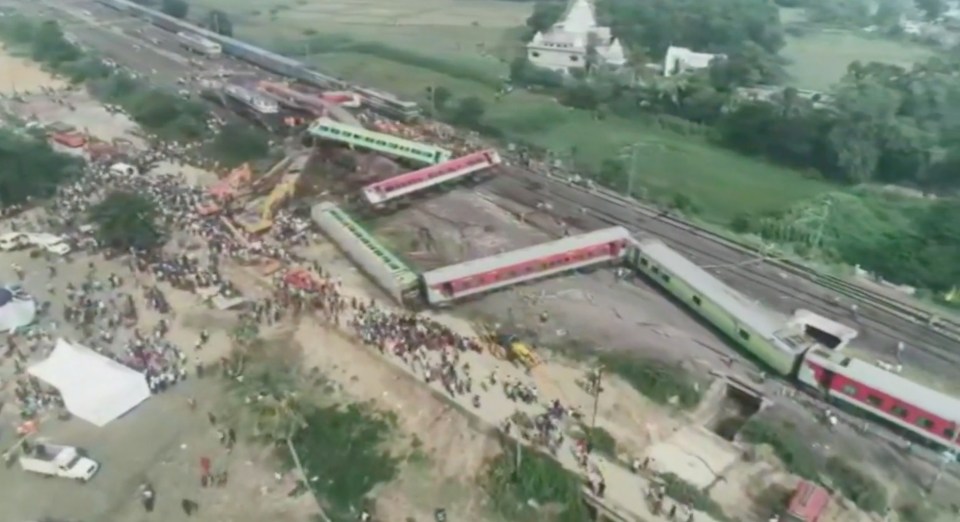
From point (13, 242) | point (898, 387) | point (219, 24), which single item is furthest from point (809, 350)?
point (219, 24)

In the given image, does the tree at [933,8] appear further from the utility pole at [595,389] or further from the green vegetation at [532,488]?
the green vegetation at [532,488]

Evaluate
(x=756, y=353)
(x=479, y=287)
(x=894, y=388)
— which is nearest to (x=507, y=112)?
(x=479, y=287)

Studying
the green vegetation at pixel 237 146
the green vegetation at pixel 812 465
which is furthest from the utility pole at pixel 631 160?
the green vegetation at pixel 237 146

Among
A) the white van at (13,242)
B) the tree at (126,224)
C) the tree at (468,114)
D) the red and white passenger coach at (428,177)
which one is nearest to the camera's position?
the tree at (126,224)

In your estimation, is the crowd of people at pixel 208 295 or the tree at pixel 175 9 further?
the tree at pixel 175 9

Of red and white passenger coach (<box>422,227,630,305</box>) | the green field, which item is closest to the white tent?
red and white passenger coach (<box>422,227,630,305</box>)

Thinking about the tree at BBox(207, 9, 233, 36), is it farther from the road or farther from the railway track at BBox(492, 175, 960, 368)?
the railway track at BBox(492, 175, 960, 368)

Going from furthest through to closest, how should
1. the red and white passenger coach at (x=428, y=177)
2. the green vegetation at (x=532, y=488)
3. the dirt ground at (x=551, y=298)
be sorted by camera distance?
1. the red and white passenger coach at (x=428, y=177)
2. the dirt ground at (x=551, y=298)
3. the green vegetation at (x=532, y=488)
